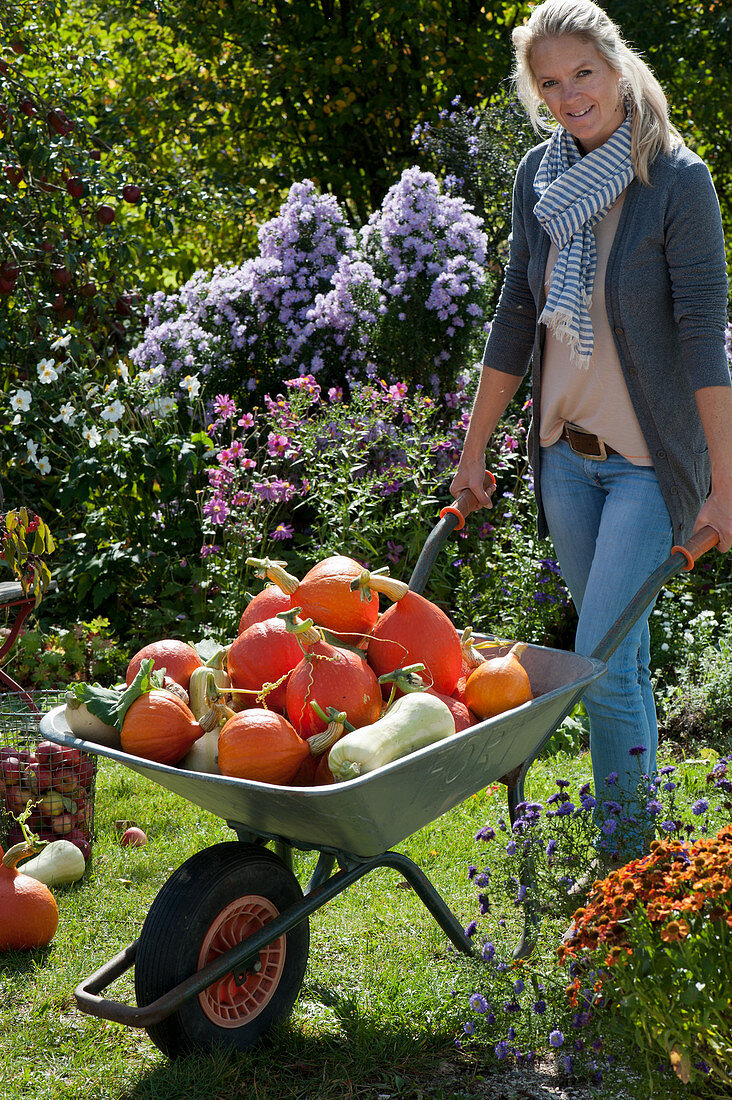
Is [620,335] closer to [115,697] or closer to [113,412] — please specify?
[115,697]

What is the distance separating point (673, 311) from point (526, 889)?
1240 mm

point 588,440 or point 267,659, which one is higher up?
point 588,440

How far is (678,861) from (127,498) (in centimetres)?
339

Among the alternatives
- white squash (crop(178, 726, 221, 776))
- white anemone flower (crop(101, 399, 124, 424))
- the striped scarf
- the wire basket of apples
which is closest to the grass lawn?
the wire basket of apples

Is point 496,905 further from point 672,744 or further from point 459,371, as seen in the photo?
point 459,371

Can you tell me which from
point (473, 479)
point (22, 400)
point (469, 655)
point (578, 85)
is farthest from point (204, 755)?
point (22, 400)

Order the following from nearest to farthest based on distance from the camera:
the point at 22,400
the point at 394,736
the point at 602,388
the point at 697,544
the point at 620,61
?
the point at 394,736
the point at 697,544
the point at 620,61
the point at 602,388
the point at 22,400

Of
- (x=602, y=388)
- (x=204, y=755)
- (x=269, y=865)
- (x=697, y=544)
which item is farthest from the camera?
(x=602, y=388)

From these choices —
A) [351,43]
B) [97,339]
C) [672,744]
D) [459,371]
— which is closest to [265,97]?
[351,43]

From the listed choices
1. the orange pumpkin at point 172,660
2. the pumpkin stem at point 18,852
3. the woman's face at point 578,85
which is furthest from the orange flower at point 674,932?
the woman's face at point 578,85

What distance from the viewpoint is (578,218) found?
2.28m

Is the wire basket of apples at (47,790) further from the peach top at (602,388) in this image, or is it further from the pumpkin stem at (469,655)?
the peach top at (602,388)

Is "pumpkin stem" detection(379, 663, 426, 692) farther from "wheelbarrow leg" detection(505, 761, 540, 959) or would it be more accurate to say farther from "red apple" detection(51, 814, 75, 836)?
"red apple" detection(51, 814, 75, 836)

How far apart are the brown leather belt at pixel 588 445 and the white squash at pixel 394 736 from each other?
823 mm
